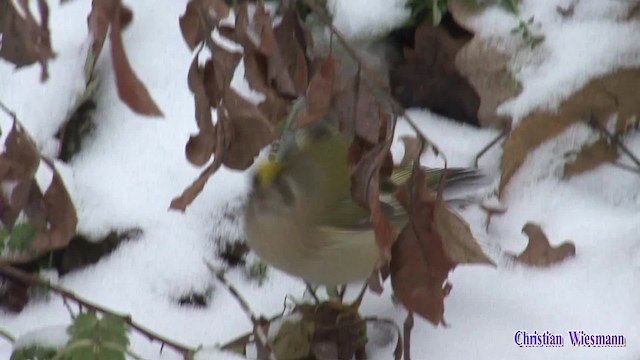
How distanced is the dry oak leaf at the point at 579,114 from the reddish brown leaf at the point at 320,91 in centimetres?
70

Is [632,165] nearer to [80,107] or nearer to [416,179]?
[416,179]

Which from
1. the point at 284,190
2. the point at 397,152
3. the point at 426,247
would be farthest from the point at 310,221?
the point at 426,247

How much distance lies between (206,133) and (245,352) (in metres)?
0.43

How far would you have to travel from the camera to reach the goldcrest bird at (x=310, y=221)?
1278 mm

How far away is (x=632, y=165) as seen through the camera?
4.85ft

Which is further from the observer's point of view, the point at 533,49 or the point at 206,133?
the point at 533,49

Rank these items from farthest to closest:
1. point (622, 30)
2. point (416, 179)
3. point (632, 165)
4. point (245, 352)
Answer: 1. point (622, 30)
2. point (632, 165)
3. point (245, 352)
4. point (416, 179)

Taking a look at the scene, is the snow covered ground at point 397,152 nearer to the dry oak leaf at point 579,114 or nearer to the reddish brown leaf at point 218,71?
the dry oak leaf at point 579,114

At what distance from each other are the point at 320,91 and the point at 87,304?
531 mm

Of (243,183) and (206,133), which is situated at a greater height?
(206,133)

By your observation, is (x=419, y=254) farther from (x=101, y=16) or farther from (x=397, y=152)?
(x=397, y=152)

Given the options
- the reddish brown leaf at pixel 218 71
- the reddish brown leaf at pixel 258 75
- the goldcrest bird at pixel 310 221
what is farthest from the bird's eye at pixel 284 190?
the reddish brown leaf at pixel 218 71

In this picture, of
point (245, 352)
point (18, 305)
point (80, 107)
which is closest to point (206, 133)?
point (245, 352)

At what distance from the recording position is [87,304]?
1.17 m
